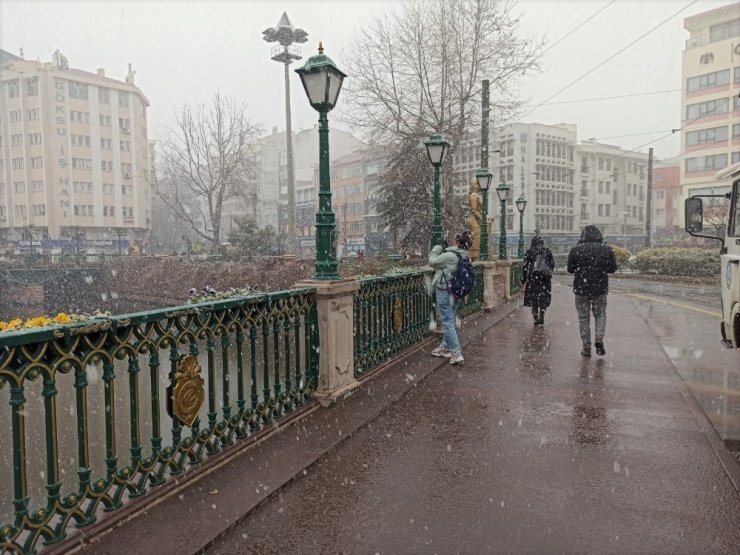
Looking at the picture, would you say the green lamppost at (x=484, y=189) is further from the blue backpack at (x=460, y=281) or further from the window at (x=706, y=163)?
the window at (x=706, y=163)

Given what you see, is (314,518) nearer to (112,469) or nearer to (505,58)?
(112,469)

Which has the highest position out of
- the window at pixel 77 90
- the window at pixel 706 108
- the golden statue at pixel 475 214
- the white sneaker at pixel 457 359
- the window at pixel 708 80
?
the window at pixel 77 90

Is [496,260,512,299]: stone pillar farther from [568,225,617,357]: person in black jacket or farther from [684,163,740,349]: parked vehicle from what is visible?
[684,163,740,349]: parked vehicle

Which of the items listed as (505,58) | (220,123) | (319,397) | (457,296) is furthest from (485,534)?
(220,123)

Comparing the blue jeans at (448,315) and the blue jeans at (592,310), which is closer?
the blue jeans at (448,315)

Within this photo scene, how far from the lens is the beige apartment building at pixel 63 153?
197 feet

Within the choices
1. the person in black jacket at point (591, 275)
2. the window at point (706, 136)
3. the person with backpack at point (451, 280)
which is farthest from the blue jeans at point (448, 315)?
the window at point (706, 136)

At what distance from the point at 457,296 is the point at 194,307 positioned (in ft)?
14.6

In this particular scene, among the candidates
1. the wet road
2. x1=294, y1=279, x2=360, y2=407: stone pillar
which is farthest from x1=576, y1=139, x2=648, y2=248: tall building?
x1=294, y1=279, x2=360, y2=407: stone pillar

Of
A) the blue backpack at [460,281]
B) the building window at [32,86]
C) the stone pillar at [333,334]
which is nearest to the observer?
the stone pillar at [333,334]

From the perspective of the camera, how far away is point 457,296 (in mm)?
7492

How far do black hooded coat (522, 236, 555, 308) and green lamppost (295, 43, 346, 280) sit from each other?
6.50 metres

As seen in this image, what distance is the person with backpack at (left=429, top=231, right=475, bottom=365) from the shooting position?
291 inches

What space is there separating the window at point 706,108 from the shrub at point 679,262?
26.4m
